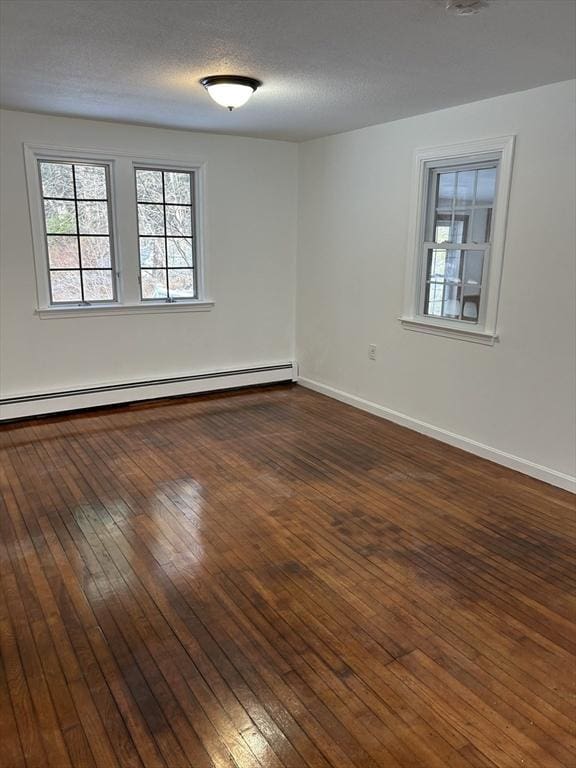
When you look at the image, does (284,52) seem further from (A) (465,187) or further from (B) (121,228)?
(B) (121,228)

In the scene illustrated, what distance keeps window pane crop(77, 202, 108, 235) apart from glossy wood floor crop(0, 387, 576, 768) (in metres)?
2.02

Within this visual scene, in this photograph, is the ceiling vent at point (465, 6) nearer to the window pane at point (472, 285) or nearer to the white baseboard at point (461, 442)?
the window pane at point (472, 285)

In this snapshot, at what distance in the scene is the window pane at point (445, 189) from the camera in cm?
436

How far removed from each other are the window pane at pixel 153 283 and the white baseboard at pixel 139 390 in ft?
2.67

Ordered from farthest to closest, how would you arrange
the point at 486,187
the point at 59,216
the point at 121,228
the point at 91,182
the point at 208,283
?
the point at 208,283 < the point at 121,228 < the point at 91,182 < the point at 59,216 < the point at 486,187

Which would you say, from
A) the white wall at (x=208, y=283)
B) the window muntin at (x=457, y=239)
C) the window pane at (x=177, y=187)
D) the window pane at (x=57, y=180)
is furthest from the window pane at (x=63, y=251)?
the window muntin at (x=457, y=239)

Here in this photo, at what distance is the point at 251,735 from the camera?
1847 millimetres

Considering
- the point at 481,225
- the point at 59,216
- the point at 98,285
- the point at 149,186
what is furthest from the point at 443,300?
the point at 59,216

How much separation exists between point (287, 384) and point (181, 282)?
1.59 meters

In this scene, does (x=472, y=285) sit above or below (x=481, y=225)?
below

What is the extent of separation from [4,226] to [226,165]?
2.10m

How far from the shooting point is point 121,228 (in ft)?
16.7

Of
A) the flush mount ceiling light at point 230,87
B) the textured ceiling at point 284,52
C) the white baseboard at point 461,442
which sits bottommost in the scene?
the white baseboard at point 461,442

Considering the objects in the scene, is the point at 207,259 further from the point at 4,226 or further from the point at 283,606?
the point at 283,606
